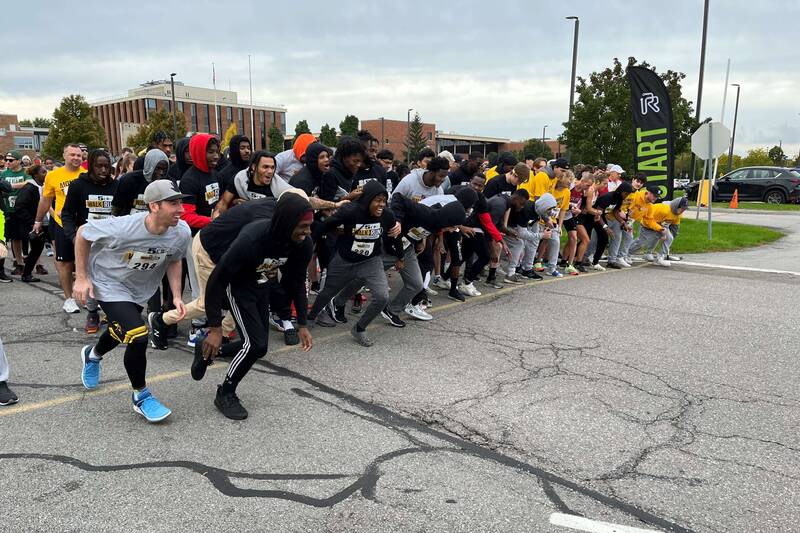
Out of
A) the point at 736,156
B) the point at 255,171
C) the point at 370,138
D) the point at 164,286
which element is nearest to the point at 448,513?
the point at 255,171

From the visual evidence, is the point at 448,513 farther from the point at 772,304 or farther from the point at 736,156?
the point at 736,156

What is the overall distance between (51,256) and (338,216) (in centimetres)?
842

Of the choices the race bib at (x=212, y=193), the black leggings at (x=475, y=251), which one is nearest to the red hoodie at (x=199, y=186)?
the race bib at (x=212, y=193)

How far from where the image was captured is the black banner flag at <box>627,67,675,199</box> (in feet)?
44.3

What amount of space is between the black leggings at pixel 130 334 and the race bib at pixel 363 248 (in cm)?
226

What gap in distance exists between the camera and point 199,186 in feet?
19.0

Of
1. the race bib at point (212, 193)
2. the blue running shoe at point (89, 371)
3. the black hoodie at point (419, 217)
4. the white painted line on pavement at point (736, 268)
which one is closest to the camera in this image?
the blue running shoe at point (89, 371)

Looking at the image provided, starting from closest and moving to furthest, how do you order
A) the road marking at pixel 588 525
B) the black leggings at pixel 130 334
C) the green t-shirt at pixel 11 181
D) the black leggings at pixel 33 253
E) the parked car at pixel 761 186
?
the road marking at pixel 588 525 → the black leggings at pixel 130 334 → the black leggings at pixel 33 253 → the green t-shirt at pixel 11 181 → the parked car at pixel 761 186

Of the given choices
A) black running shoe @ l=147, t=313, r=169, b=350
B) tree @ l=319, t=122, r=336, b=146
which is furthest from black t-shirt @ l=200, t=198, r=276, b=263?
tree @ l=319, t=122, r=336, b=146

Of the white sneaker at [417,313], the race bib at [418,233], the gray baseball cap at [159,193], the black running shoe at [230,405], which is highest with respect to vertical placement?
the gray baseball cap at [159,193]

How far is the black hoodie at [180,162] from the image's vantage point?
621cm

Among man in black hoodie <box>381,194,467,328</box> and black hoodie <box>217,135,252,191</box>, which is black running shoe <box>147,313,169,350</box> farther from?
man in black hoodie <box>381,194,467,328</box>

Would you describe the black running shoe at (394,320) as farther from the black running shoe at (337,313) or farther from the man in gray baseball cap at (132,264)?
the man in gray baseball cap at (132,264)

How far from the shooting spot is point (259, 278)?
12.8ft
